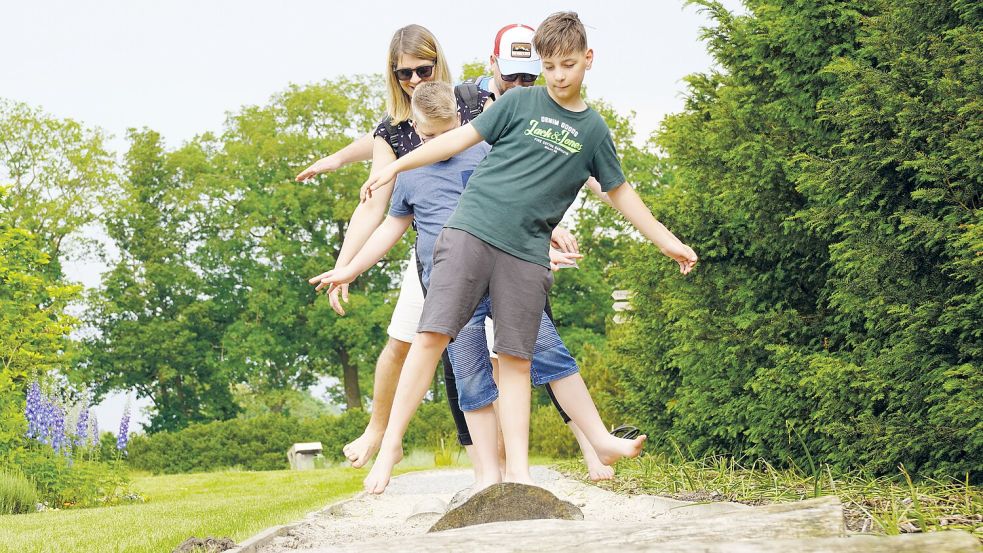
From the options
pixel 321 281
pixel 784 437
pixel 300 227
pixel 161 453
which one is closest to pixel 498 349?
pixel 321 281

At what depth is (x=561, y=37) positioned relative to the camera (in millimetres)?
3572

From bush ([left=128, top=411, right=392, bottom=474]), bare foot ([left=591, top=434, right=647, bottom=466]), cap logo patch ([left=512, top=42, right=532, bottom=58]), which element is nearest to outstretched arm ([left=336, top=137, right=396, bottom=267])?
cap logo patch ([left=512, top=42, right=532, bottom=58])

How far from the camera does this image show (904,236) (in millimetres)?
5379

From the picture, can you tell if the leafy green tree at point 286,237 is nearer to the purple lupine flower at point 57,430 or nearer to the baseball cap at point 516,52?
the purple lupine flower at point 57,430

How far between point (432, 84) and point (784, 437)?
400 cm

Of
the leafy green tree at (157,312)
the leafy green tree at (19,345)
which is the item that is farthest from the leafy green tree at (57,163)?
the leafy green tree at (19,345)

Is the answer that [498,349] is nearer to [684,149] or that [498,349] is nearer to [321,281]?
[321,281]

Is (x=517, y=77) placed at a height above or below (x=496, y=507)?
above

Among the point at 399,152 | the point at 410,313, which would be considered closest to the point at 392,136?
the point at 399,152

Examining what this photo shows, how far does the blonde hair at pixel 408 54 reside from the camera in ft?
15.0

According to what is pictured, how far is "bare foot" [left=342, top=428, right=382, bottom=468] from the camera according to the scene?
4809 mm

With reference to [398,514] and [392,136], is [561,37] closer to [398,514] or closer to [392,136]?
[392,136]

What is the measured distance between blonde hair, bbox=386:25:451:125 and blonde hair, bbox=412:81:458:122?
0.40 m

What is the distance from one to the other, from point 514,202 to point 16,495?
7111 millimetres
